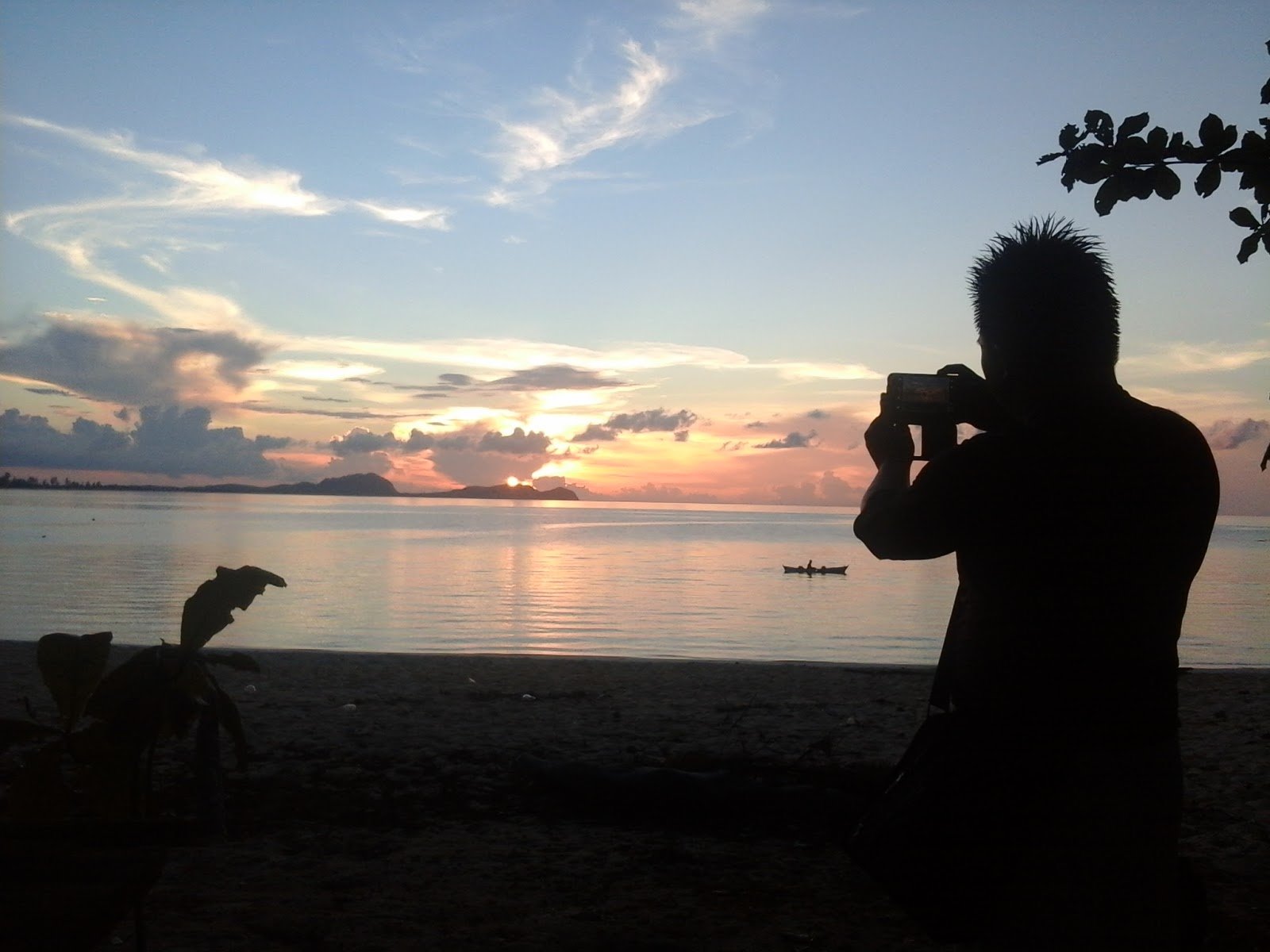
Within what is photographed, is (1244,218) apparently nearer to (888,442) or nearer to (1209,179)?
(1209,179)

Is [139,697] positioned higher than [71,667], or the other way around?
[71,667]

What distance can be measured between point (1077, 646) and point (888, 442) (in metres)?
0.55

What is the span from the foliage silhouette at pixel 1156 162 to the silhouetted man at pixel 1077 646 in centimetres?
194

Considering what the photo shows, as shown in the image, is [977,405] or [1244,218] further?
[1244,218]

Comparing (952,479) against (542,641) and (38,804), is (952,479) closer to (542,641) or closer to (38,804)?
(38,804)

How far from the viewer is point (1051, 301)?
6.09ft

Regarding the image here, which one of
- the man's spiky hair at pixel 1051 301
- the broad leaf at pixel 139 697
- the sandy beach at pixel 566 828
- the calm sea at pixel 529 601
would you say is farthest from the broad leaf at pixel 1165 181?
the calm sea at pixel 529 601

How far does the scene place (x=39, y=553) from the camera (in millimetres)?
43281

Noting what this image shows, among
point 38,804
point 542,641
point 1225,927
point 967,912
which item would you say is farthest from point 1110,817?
point 542,641

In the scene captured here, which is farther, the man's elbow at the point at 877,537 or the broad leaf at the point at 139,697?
the broad leaf at the point at 139,697

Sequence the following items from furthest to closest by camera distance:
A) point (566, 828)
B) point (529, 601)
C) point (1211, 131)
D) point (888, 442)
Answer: point (529, 601), point (566, 828), point (1211, 131), point (888, 442)

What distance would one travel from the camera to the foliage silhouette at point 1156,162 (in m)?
3.41

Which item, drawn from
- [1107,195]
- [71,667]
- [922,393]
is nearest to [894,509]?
[922,393]

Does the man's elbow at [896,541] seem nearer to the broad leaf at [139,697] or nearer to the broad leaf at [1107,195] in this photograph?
the broad leaf at [1107,195]
